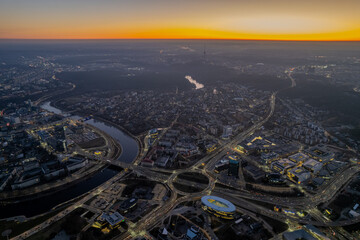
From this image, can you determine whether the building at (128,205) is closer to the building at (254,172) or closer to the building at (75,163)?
the building at (75,163)

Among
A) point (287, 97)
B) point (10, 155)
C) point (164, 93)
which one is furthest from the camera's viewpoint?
point (164, 93)

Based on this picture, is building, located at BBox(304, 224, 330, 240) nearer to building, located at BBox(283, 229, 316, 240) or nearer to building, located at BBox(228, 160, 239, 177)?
building, located at BBox(283, 229, 316, 240)

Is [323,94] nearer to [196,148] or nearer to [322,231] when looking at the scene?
[196,148]

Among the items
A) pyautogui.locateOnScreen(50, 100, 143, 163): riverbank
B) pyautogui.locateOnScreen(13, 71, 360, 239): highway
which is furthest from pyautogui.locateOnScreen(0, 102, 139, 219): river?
pyautogui.locateOnScreen(13, 71, 360, 239): highway

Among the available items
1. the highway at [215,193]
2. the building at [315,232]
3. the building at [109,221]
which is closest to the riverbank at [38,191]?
the highway at [215,193]

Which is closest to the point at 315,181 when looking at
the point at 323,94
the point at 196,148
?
the point at 196,148

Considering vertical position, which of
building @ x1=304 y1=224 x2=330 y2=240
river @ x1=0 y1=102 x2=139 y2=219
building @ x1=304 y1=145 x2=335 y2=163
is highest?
building @ x1=304 y1=145 x2=335 y2=163
